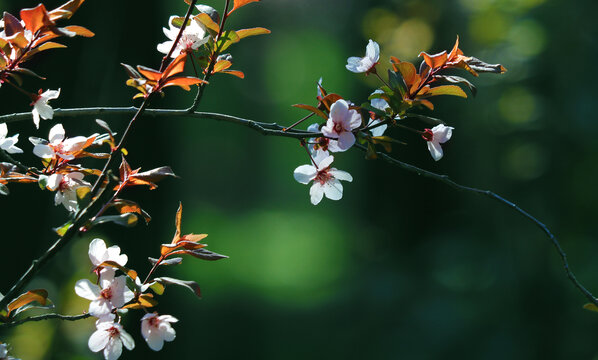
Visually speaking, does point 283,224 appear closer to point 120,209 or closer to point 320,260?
point 320,260

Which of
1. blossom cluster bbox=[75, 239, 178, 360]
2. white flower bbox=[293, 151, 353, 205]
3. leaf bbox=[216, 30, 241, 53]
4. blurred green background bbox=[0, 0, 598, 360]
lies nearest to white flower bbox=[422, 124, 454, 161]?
white flower bbox=[293, 151, 353, 205]

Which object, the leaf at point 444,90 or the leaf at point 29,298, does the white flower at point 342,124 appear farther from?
the leaf at point 29,298

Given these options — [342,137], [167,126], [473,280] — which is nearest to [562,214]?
[473,280]

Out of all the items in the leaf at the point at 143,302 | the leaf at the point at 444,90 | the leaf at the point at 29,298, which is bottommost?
the leaf at the point at 29,298

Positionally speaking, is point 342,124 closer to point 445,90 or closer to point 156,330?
point 445,90

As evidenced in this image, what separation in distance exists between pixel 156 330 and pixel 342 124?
324mm

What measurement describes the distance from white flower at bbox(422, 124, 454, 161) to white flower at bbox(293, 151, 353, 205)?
0.11m

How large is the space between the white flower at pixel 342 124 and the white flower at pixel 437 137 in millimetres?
126

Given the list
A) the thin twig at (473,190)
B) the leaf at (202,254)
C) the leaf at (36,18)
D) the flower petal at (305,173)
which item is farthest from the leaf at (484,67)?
the leaf at (36,18)

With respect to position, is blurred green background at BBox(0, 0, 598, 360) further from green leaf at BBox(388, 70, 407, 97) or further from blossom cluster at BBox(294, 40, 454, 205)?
green leaf at BBox(388, 70, 407, 97)

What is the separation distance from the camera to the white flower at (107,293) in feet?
2.10

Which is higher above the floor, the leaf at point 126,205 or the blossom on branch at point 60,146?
the blossom on branch at point 60,146

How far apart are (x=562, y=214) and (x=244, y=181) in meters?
12.5

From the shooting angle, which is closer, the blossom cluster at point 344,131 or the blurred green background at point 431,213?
the blossom cluster at point 344,131
